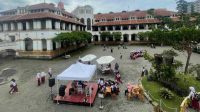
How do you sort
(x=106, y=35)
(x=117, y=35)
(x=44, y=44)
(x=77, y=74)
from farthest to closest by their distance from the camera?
(x=106, y=35), (x=117, y=35), (x=44, y=44), (x=77, y=74)

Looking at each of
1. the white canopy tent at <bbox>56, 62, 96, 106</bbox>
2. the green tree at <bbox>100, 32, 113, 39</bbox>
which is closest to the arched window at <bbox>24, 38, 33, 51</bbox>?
the white canopy tent at <bbox>56, 62, 96, 106</bbox>

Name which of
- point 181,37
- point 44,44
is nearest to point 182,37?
point 181,37

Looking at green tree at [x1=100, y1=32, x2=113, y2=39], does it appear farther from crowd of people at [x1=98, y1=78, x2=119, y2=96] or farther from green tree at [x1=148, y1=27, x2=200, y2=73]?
crowd of people at [x1=98, y1=78, x2=119, y2=96]

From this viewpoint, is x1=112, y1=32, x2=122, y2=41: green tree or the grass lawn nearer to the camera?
the grass lawn

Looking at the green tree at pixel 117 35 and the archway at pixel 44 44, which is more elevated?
the green tree at pixel 117 35

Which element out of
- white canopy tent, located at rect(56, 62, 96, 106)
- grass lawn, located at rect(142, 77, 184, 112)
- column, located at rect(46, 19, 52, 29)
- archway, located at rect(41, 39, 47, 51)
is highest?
column, located at rect(46, 19, 52, 29)

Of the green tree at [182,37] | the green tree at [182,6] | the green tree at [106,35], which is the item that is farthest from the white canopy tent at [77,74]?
the green tree at [106,35]

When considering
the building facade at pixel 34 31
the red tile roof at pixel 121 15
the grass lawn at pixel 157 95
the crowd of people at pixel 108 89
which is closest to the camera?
the grass lawn at pixel 157 95

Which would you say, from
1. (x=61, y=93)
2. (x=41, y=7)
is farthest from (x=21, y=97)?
(x=41, y=7)

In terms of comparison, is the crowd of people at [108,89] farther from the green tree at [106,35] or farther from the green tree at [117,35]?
the green tree at [106,35]

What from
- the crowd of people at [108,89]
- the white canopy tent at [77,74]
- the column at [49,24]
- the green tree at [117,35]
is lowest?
the crowd of people at [108,89]

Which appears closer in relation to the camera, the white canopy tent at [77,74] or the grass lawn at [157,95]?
the grass lawn at [157,95]

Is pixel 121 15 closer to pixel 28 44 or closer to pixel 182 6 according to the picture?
pixel 28 44

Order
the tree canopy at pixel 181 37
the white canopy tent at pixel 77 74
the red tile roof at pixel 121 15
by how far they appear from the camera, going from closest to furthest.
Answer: the white canopy tent at pixel 77 74, the tree canopy at pixel 181 37, the red tile roof at pixel 121 15
